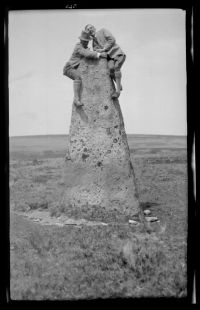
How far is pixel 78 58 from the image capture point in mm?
5426

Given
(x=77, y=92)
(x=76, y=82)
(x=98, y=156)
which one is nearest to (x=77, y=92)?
(x=77, y=92)

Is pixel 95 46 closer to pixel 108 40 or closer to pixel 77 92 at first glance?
pixel 108 40

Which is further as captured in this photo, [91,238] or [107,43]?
[107,43]

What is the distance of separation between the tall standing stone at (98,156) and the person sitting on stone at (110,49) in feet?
0.50

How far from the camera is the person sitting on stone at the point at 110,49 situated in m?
5.11

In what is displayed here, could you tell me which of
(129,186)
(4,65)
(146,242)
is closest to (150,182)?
(129,186)

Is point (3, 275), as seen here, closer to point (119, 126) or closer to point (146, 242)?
point (146, 242)

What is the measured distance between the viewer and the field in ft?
15.8

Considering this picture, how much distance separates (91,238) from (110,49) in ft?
6.86

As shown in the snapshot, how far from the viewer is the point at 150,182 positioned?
17.8 ft

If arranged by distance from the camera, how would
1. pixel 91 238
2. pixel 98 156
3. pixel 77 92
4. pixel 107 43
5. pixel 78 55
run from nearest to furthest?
pixel 91 238
pixel 107 43
pixel 78 55
pixel 77 92
pixel 98 156

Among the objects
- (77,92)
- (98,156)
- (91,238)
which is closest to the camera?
(91,238)
